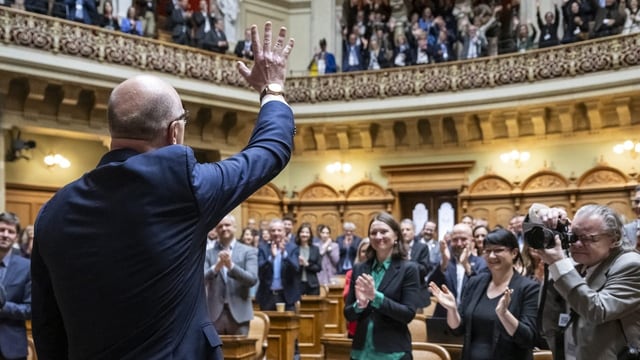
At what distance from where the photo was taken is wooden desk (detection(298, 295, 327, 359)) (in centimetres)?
732

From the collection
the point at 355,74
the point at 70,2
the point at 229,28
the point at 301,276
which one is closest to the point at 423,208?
the point at 355,74

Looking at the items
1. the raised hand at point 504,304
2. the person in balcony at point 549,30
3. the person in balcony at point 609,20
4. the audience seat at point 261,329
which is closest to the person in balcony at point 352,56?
the person in balcony at point 549,30

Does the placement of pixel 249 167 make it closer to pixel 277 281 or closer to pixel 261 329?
pixel 261 329

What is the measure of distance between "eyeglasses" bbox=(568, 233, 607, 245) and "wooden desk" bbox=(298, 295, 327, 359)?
16.3 feet

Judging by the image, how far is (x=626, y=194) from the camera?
11.7 metres

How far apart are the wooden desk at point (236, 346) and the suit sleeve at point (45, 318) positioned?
2869 mm

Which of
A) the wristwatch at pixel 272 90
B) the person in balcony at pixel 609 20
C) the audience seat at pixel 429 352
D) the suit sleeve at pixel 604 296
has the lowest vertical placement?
the audience seat at pixel 429 352

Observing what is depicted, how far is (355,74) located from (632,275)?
11470mm

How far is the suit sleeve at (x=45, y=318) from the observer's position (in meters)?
1.53

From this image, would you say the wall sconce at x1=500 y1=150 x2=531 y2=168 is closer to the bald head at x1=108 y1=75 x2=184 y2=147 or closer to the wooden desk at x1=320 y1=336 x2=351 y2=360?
the wooden desk at x1=320 y1=336 x2=351 y2=360

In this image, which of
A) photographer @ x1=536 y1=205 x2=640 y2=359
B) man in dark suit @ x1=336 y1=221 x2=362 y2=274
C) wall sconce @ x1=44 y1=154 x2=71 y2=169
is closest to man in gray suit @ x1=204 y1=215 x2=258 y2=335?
photographer @ x1=536 y1=205 x2=640 y2=359

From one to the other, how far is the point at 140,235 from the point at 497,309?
2061 millimetres

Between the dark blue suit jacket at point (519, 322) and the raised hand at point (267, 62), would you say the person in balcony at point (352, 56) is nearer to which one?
the dark blue suit jacket at point (519, 322)

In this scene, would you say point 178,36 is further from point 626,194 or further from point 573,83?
point 626,194
